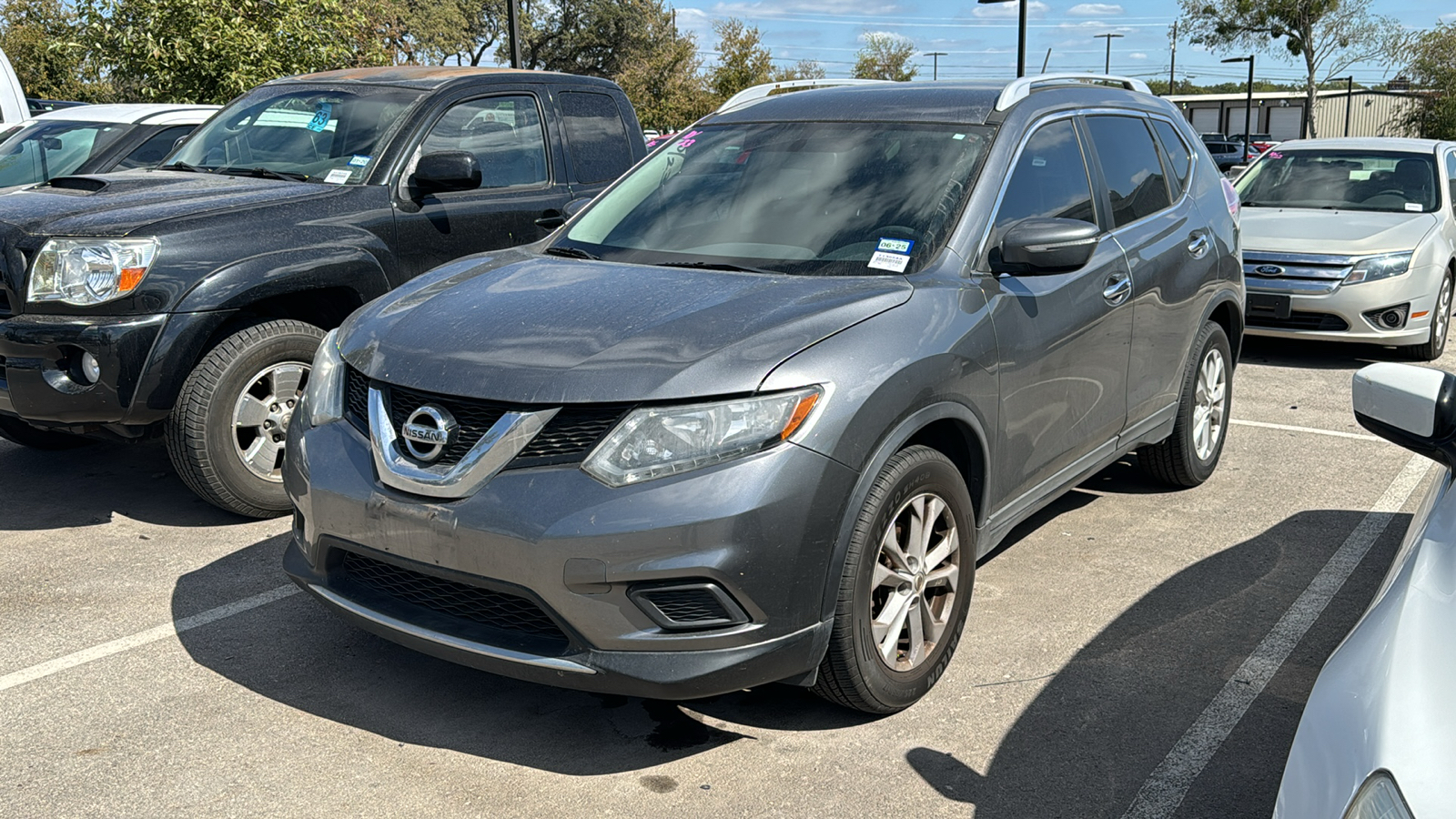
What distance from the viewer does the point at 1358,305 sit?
871 centimetres

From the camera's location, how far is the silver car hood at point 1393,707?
5.72ft

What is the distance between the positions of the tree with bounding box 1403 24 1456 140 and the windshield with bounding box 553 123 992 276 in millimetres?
46120

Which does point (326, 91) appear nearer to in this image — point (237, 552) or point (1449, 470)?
point (237, 552)

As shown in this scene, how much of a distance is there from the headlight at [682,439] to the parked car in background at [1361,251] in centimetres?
705

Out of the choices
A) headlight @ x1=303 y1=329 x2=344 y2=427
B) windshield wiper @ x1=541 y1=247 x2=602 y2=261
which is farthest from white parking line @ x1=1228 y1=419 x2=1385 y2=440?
headlight @ x1=303 y1=329 x2=344 y2=427

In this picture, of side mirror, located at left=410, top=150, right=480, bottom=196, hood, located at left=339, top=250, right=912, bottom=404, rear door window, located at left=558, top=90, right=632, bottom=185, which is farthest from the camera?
rear door window, located at left=558, top=90, right=632, bottom=185

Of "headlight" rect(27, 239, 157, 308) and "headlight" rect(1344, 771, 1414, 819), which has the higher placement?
"headlight" rect(27, 239, 157, 308)

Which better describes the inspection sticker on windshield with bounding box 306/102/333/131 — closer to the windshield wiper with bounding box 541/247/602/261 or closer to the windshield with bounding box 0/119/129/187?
the windshield wiper with bounding box 541/247/602/261

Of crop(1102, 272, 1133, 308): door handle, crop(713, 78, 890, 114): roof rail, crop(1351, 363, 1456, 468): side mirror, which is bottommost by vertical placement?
crop(1102, 272, 1133, 308): door handle

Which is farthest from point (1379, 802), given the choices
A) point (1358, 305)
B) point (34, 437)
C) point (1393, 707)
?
point (1358, 305)

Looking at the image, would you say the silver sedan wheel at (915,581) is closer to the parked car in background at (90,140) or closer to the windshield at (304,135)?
the windshield at (304,135)

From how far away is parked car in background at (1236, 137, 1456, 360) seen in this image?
874cm

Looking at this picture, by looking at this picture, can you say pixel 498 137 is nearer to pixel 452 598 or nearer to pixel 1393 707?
pixel 452 598

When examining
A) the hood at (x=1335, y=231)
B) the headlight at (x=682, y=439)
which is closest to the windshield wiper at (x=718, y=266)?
the headlight at (x=682, y=439)
